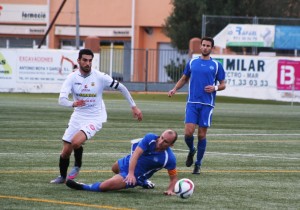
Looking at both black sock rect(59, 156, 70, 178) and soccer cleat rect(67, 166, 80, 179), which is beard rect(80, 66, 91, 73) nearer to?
black sock rect(59, 156, 70, 178)

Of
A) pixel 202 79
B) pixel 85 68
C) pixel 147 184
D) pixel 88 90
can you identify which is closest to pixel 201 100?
pixel 202 79

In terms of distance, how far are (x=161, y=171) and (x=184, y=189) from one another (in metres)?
3.56

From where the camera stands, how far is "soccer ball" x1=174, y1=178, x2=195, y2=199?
40.9 ft

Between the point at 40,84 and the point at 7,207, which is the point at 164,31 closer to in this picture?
the point at 40,84

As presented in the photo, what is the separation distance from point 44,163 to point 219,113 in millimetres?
16613

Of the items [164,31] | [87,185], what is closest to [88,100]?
[87,185]

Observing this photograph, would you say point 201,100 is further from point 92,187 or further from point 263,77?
point 263,77

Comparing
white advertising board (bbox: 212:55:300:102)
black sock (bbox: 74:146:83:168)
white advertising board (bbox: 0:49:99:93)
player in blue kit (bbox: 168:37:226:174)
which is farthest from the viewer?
white advertising board (bbox: 0:49:99:93)

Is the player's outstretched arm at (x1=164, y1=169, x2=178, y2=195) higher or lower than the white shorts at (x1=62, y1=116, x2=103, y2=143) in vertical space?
lower

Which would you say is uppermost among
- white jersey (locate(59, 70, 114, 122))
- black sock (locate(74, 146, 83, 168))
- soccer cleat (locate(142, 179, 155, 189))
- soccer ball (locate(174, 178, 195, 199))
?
white jersey (locate(59, 70, 114, 122))

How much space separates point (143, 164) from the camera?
42.8 feet

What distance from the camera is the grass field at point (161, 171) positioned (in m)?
12.5

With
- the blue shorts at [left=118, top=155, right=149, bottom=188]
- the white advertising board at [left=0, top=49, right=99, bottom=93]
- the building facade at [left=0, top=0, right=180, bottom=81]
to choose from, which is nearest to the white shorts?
the blue shorts at [left=118, top=155, right=149, bottom=188]

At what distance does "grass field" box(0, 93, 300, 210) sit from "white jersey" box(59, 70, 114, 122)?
1.02m
